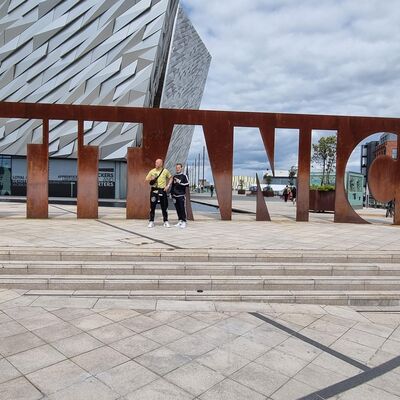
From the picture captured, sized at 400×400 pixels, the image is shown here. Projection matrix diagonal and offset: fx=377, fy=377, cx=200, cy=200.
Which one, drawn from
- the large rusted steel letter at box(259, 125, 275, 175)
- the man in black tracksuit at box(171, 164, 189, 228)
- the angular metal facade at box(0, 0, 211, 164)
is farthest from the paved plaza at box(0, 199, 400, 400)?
the angular metal facade at box(0, 0, 211, 164)

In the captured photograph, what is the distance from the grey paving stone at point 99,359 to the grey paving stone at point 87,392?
0.19 metres

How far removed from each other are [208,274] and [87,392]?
3.19m

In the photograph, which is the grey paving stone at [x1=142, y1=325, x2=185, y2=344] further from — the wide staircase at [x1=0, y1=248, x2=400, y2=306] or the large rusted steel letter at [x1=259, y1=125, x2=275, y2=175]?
the large rusted steel letter at [x1=259, y1=125, x2=275, y2=175]

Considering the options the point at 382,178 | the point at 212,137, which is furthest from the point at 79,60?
the point at 382,178

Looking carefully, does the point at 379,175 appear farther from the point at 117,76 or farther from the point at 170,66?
the point at 170,66

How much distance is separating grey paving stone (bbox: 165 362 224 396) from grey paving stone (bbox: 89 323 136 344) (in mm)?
913

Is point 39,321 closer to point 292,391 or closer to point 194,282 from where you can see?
point 194,282

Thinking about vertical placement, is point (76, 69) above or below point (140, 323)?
above

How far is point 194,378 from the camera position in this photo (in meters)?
3.23

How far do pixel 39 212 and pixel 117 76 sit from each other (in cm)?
1880

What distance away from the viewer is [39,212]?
37.6ft

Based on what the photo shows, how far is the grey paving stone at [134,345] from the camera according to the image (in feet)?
12.0

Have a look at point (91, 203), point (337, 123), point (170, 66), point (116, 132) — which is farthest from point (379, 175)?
point (170, 66)

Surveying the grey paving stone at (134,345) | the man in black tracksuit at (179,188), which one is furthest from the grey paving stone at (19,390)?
the man in black tracksuit at (179,188)
